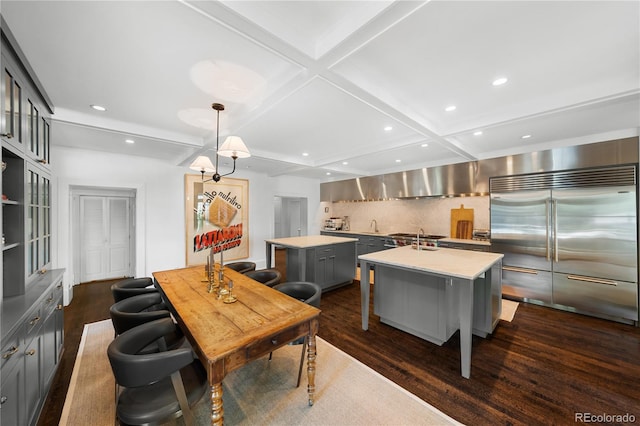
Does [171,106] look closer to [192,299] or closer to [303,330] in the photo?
[192,299]

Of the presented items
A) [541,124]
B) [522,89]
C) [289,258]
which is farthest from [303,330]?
[541,124]

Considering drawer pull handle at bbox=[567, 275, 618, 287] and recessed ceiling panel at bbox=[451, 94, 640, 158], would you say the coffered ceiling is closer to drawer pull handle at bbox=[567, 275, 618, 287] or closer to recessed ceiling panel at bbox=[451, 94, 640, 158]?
recessed ceiling panel at bbox=[451, 94, 640, 158]

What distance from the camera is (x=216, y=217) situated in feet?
18.2

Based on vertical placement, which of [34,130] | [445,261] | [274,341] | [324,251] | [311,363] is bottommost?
[311,363]

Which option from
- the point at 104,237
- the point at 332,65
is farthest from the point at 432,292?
the point at 104,237

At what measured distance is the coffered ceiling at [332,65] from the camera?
1417 millimetres

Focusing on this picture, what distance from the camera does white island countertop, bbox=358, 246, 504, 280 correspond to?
215 cm

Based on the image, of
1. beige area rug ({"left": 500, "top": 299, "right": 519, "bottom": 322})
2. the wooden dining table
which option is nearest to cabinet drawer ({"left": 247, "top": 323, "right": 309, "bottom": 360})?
the wooden dining table

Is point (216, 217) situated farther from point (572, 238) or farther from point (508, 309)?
point (572, 238)

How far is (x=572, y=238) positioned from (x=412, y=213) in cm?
283

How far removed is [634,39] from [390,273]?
2.66 m

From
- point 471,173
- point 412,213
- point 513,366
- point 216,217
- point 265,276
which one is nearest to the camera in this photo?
point 513,366

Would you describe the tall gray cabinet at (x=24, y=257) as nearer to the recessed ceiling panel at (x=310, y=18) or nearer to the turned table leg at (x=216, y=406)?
the turned table leg at (x=216, y=406)

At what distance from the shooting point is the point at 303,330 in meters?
1.68
